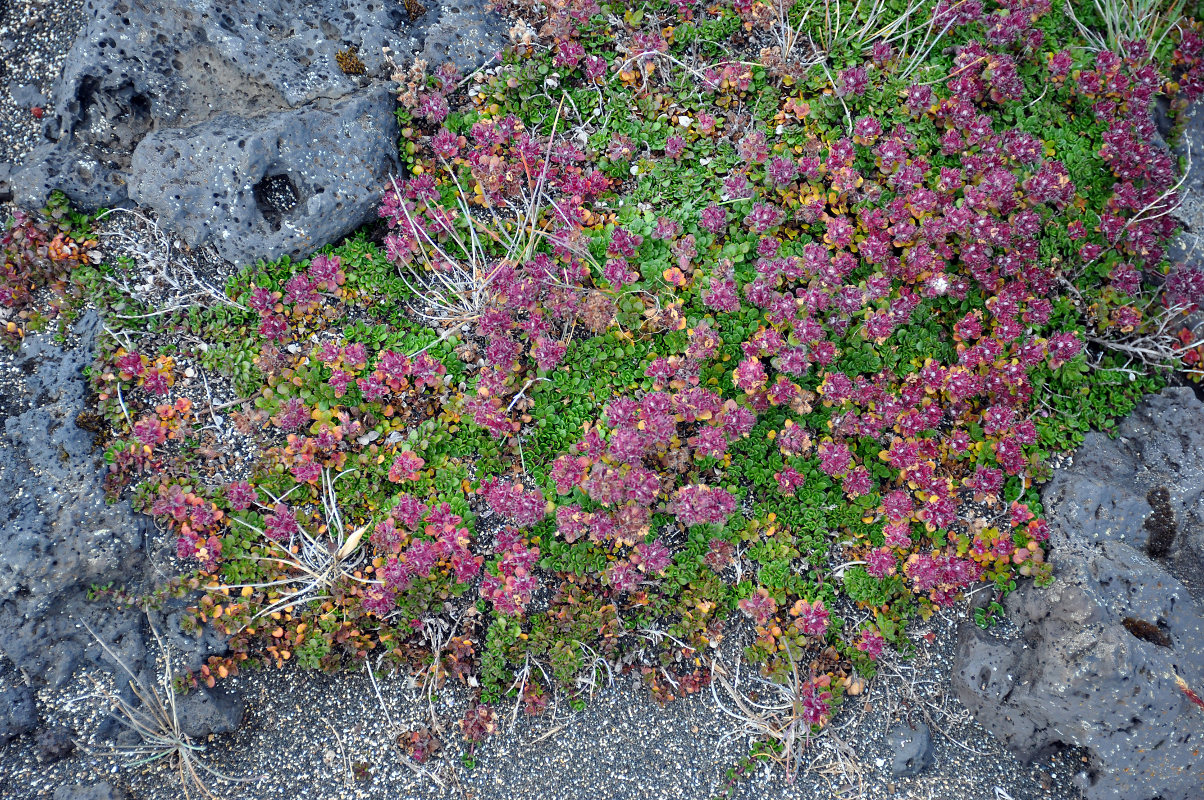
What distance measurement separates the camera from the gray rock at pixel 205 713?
12.9 feet

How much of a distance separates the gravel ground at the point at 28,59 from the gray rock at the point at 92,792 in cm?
407

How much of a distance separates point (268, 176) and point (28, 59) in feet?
6.74

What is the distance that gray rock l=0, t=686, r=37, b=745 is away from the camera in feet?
12.3

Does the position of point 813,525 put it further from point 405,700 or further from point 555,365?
point 405,700

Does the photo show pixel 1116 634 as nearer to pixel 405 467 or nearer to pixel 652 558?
pixel 652 558

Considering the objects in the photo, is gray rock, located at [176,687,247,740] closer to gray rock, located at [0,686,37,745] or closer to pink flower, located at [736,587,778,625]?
gray rock, located at [0,686,37,745]

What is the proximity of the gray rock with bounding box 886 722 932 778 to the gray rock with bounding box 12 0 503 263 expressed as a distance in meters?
4.91

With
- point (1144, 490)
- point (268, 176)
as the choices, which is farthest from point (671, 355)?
point (1144, 490)

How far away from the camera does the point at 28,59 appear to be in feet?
15.6

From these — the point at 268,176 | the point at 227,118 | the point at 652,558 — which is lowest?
the point at 652,558

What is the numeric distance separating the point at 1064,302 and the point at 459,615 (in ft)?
15.7

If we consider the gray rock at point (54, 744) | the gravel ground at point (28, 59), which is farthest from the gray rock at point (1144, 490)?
the gravel ground at point (28, 59)

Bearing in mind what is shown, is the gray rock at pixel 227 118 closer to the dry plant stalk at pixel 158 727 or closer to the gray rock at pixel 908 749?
the dry plant stalk at pixel 158 727

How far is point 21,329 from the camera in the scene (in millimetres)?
4414
